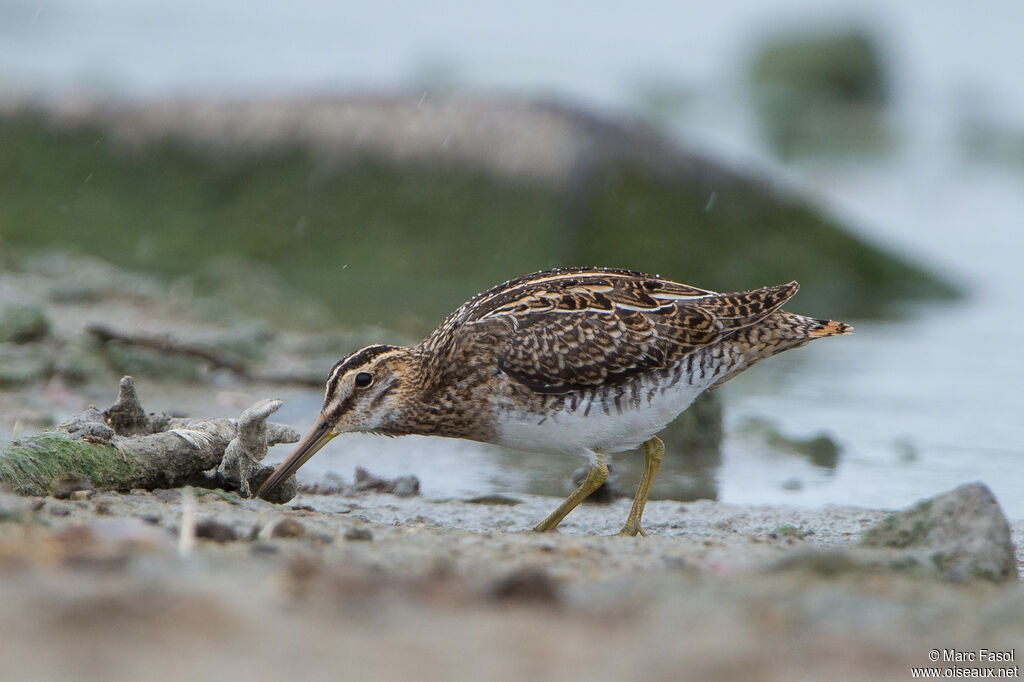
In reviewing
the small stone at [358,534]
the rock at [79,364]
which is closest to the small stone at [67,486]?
the small stone at [358,534]

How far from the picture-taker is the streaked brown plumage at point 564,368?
21.4 feet

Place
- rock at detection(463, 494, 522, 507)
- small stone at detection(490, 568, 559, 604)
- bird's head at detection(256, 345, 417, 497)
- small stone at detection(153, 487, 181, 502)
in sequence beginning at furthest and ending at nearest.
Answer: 1. rock at detection(463, 494, 522, 507)
2. bird's head at detection(256, 345, 417, 497)
3. small stone at detection(153, 487, 181, 502)
4. small stone at detection(490, 568, 559, 604)

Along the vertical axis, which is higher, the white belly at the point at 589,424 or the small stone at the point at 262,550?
the white belly at the point at 589,424

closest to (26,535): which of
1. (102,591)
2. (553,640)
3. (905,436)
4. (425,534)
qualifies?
(102,591)

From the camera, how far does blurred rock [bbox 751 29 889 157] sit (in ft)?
87.9

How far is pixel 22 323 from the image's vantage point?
936 centimetres

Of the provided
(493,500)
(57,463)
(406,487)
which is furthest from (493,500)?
(57,463)

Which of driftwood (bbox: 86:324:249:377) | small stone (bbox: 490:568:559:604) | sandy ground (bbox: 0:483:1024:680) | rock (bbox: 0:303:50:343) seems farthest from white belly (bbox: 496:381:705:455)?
rock (bbox: 0:303:50:343)

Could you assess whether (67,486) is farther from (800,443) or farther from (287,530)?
(800,443)

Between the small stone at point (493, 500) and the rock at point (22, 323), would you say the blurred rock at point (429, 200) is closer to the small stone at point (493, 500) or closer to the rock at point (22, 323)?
the rock at point (22, 323)

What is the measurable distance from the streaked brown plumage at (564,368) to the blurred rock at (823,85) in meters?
20.2

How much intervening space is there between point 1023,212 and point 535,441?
1611 cm

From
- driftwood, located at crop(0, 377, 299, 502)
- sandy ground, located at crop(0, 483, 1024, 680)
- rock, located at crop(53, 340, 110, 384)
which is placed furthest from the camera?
rock, located at crop(53, 340, 110, 384)

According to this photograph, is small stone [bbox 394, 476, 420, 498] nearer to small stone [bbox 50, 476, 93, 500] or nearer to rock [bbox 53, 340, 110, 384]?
small stone [bbox 50, 476, 93, 500]
